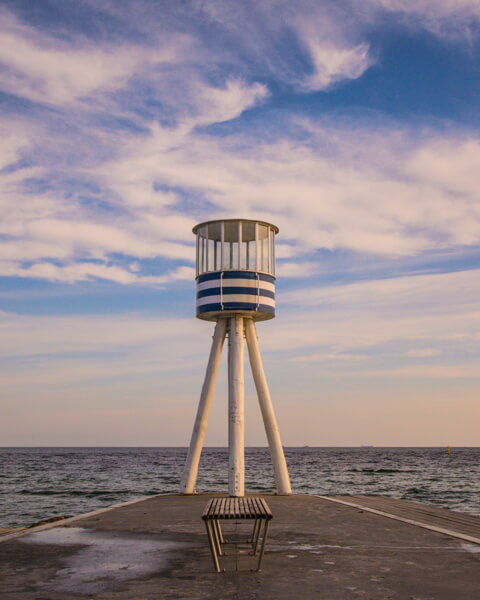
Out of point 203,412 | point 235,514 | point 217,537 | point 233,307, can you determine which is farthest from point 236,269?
point 235,514

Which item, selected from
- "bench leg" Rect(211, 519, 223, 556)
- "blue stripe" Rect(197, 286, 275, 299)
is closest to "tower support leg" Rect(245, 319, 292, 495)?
"blue stripe" Rect(197, 286, 275, 299)

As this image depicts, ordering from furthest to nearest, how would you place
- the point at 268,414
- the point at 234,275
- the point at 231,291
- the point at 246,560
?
the point at 268,414, the point at 234,275, the point at 231,291, the point at 246,560

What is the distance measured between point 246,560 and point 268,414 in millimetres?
11735

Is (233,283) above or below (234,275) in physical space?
below

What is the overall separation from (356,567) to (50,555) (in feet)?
15.5

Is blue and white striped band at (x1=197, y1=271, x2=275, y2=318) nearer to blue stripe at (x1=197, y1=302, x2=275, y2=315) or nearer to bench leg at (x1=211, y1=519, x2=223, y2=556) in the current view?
blue stripe at (x1=197, y1=302, x2=275, y2=315)

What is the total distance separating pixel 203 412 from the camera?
20734mm

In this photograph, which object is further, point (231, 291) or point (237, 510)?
point (231, 291)

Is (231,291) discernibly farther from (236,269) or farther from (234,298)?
(236,269)

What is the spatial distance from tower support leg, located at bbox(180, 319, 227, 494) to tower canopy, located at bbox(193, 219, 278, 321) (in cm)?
89

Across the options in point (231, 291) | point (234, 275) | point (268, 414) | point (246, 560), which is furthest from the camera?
point (268, 414)

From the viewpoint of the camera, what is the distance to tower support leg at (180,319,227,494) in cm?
2064

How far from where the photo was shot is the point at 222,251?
20.9m

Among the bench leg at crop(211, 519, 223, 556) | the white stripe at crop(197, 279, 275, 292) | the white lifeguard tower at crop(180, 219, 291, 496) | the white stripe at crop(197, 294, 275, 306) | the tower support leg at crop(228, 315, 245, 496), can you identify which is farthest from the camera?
the white stripe at crop(197, 279, 275, 292)
